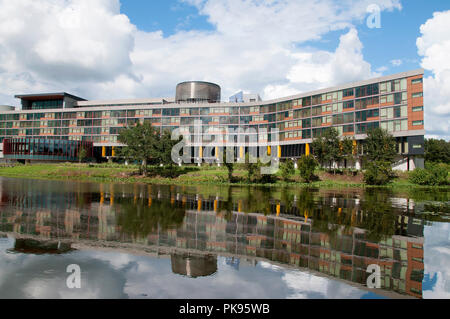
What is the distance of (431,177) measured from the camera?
5134cm

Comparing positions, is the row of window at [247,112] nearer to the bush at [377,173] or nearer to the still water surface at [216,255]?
the bush at [377,173]

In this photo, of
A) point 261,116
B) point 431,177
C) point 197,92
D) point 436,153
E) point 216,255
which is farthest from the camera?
point 436,153

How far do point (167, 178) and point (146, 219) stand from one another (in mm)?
41198

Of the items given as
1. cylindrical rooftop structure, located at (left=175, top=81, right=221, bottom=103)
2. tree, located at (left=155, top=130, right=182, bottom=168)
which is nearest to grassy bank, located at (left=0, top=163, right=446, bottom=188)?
tree, located at (left=155, top=130, right=182, bottom=168)

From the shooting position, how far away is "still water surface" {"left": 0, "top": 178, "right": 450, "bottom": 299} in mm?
7062

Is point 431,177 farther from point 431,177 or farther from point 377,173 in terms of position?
point 377,173

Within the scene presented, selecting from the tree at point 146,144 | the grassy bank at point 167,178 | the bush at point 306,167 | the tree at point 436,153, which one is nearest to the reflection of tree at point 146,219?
the grassy bank at point 167,178

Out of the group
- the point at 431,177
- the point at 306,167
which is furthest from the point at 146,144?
the point at 431,177

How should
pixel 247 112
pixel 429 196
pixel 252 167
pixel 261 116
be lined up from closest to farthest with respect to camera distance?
pixel 429 196, pixel 252 167, pixel 261 116, pixel 247 112

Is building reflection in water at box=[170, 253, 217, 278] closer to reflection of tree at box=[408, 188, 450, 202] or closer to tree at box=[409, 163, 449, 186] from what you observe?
reflection of tree at box=[408, 188, 450, 202]

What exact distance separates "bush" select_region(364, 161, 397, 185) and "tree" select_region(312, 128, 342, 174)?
6654mm

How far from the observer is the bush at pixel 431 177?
5138 cm
